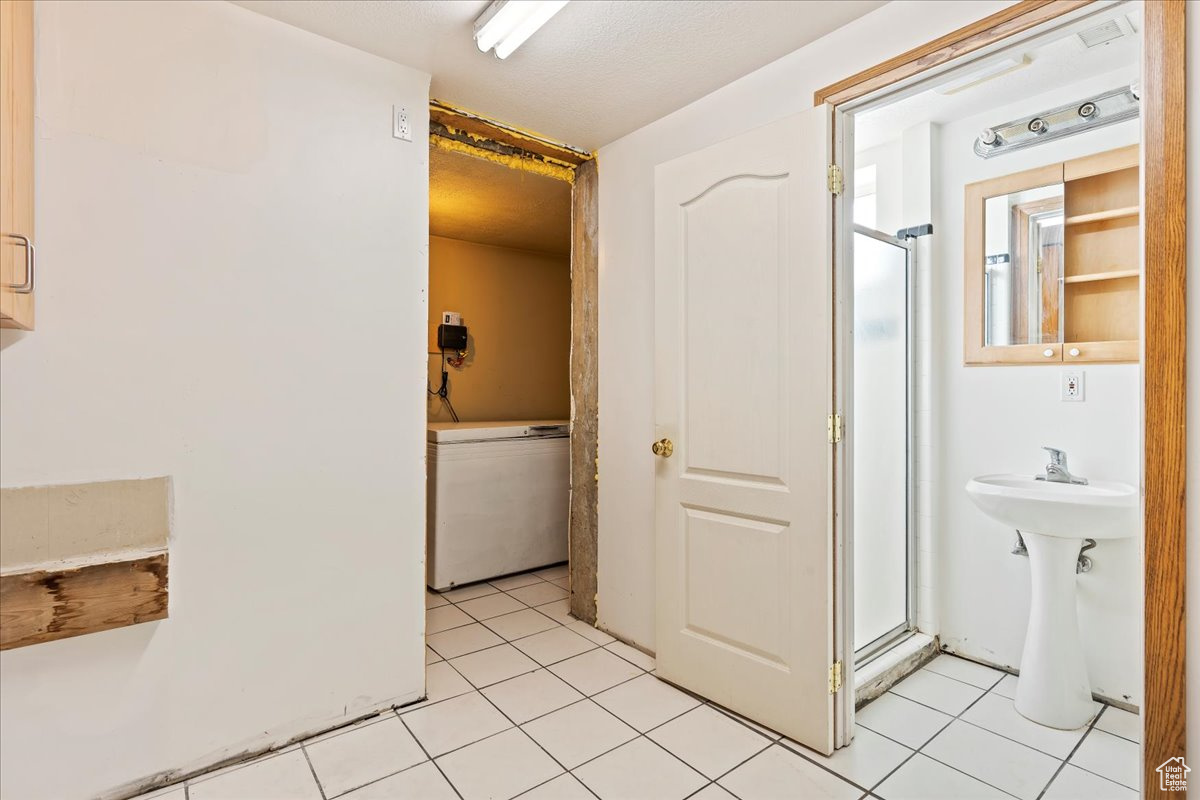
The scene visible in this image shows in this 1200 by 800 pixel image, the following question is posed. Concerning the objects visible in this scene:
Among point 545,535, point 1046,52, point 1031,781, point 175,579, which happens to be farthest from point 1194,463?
point 545,535

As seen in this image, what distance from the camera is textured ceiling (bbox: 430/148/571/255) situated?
314cm

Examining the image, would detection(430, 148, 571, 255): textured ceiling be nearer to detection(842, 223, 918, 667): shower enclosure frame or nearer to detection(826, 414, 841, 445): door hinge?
detection(842, 223, 918, 667): shower enclosure frame

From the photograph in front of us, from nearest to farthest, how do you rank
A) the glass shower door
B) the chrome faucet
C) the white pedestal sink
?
the white pedestal sink
the chrome faucet
the glass shower door

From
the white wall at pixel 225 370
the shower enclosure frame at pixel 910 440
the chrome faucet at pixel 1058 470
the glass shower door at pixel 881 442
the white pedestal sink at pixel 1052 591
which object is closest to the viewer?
the white wall at pixel 225 370

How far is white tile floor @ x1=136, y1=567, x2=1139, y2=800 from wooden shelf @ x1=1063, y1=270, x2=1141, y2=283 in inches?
62.1

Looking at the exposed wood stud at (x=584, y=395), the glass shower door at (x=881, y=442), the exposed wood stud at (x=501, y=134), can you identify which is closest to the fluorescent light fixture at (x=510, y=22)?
the exposed wood stud at (x=501, y=134)

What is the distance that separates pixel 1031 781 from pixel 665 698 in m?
1.13

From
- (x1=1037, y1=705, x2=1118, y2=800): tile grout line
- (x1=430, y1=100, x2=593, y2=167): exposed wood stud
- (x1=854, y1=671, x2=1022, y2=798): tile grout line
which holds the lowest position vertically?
(x1=854, y1=671, x2=1022, y2=798): tile grout line

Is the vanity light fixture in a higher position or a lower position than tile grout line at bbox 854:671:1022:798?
higher

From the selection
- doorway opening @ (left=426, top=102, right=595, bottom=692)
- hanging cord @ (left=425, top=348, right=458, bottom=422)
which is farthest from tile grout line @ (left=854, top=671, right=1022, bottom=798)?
hanging cord @ (left=425, top=348, right=458, bottom=422)

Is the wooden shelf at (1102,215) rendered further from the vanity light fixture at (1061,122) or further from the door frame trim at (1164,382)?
the door frame trim at (1164,382)

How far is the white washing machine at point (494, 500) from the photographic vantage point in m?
3.36

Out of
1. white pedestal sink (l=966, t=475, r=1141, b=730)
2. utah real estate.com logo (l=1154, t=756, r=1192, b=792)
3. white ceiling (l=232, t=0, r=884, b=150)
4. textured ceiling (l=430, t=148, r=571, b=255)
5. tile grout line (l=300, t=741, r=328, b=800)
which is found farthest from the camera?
textured ceiling (l=430, t=148, r=571, b=255)

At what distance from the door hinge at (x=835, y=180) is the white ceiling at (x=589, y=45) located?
46 cm
